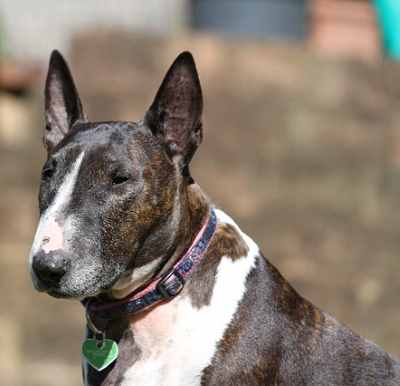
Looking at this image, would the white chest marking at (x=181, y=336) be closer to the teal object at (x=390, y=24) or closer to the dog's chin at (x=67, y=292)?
the dog's chin at (x=67, y=292)

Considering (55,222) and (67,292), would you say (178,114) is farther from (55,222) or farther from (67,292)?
(67,292)

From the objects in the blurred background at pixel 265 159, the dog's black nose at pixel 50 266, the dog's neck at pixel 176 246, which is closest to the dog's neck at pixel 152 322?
the dog's neck at pixel 176 246

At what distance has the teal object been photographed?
1120 centimetres

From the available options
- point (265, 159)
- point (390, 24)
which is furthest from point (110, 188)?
point (390, 24)

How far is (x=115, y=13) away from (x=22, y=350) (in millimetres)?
3132

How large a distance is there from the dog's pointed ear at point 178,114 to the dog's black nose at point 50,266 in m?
0.86

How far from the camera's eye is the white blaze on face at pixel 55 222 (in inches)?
187

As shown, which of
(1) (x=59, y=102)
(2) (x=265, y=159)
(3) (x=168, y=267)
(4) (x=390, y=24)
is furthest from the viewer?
(4) (x=390, y=24)

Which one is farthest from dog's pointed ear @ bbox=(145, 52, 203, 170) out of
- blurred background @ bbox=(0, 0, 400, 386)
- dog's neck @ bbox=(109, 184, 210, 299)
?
blurred background @ bbox=(0, 0, 400, 386)

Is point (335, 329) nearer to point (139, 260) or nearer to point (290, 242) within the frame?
point (139, 260)

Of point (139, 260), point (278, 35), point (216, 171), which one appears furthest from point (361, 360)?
point (278, 35)

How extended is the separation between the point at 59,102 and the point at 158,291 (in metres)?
1.04

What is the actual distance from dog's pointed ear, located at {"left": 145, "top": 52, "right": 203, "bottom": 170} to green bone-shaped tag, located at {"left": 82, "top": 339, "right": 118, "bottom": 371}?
811mm

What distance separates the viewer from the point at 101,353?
518cm
